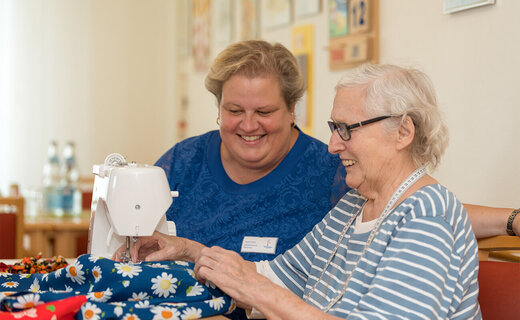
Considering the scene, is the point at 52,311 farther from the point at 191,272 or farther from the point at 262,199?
the point at 262,199

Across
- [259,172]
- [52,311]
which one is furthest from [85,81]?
[52,311]

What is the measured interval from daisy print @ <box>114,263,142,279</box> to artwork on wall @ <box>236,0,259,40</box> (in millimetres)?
3144

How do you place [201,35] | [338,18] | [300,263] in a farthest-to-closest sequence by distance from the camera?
[201,35] → [338,18] → [300,263]

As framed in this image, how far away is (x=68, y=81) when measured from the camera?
19.4ft

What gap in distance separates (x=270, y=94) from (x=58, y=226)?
2.02 metres

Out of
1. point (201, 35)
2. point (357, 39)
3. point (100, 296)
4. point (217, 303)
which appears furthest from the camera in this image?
point (201, 35)

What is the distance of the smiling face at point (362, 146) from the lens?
62.8 inches

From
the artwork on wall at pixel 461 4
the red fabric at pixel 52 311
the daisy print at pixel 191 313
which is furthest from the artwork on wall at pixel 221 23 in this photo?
the red fabric at pixel 52 311

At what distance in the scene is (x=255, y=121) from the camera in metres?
2.28

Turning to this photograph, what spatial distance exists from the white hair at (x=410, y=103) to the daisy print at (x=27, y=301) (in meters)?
0.86

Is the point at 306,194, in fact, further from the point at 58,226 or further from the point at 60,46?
the point at 60,46

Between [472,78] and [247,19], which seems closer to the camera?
[472,78]

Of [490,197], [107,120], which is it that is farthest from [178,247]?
[107,120]

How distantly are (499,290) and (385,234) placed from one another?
0.36 m
